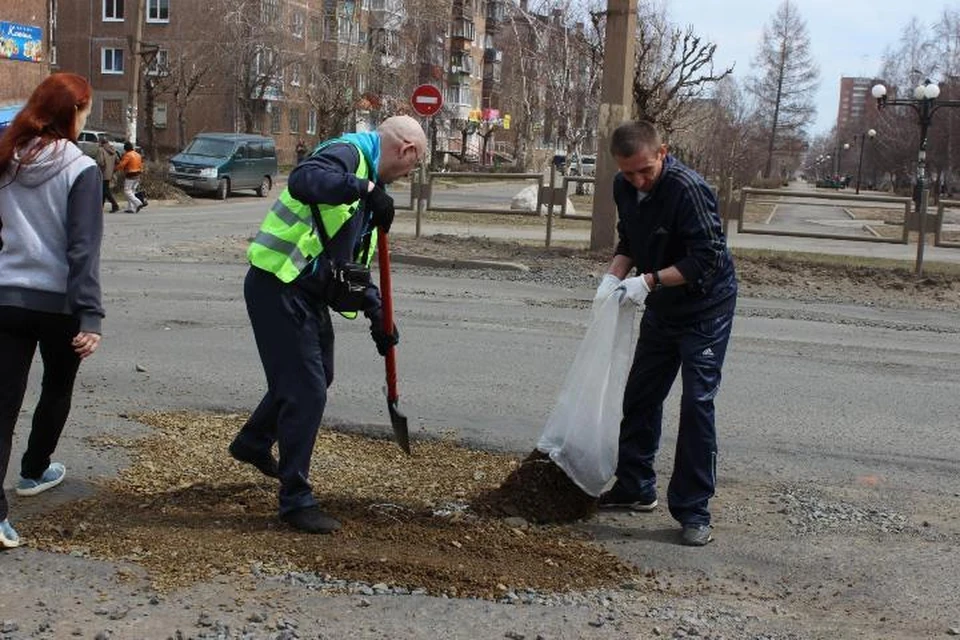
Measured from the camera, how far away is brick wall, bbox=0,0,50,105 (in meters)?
36.3

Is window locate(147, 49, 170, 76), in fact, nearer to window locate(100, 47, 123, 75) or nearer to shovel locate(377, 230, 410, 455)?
window locate(100, 47, 123, 75)

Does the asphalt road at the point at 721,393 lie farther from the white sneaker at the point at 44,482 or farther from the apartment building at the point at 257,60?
the apartment building at the point at 257,60

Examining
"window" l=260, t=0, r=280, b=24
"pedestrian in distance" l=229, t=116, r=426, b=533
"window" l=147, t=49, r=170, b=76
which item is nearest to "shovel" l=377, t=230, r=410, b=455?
"pedestrian in distance" l=229, t=116, r=426, b=533

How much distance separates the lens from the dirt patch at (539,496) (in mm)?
4738

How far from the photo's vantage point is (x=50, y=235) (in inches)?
160

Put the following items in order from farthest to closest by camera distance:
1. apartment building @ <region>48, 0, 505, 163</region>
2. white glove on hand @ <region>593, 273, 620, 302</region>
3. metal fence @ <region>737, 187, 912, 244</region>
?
1. apartment building @ <region>48, 0, 505, 163</region>
2. metal fence @ <region>737, 187, 912, 244</region>
3. white glove on hand @ <region>593, 273, 620, 302</region>

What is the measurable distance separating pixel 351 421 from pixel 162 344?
111 inches

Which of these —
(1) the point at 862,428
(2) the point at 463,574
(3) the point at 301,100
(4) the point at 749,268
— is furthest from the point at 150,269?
(3) the point at 301,100

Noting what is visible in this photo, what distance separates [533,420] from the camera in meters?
6.60

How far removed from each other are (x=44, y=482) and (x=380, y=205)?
6.49 ft

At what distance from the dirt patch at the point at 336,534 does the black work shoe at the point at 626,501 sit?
1.46ft

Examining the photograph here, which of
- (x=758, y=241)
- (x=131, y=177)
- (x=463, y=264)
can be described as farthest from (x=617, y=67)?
(x=131, y=177)

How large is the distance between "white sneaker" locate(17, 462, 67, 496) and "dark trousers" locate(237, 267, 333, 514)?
1.14 metres

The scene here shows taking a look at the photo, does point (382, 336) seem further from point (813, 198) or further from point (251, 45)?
point (251, 45)
